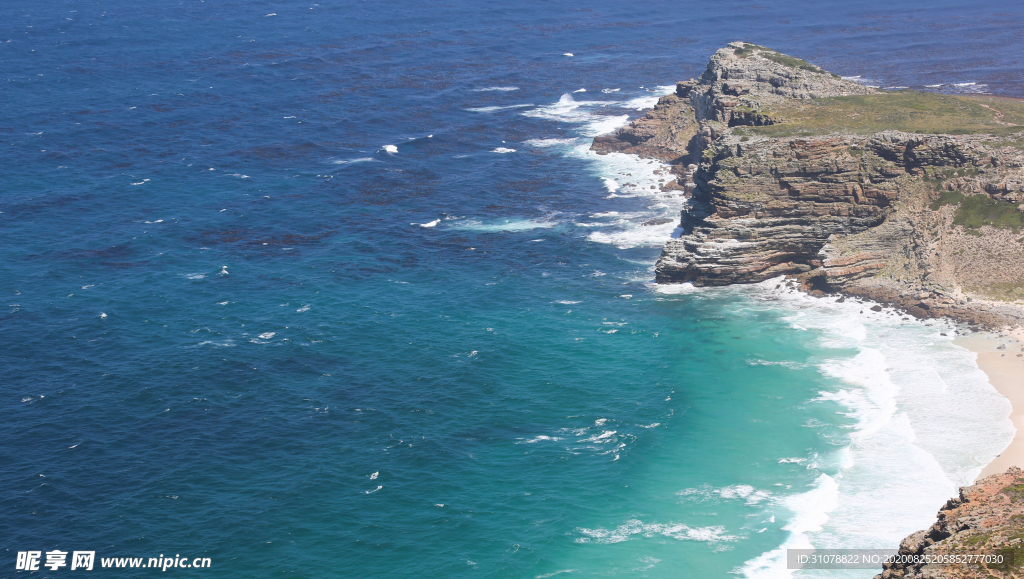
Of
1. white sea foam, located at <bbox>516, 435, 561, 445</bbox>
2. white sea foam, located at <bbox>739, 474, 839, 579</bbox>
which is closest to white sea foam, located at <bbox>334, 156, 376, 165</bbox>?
white sea foam, located at <bbox>516, 435, 561, 445</bbox>

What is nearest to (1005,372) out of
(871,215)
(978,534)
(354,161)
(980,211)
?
(980,211)

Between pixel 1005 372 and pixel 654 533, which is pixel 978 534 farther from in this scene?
pixel 1005 372

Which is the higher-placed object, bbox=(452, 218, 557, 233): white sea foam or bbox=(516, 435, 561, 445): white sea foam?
bbox=(452, 218, 557, 233): white sea foam

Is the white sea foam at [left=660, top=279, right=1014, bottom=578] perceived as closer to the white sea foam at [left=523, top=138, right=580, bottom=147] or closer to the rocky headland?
the rocky headland

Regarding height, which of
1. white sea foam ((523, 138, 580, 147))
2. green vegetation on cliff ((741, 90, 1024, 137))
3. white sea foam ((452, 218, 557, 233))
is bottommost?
white sea foam ((452, 218, 557, 233))

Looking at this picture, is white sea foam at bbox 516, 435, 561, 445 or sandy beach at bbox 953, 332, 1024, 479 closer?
sandy beach at bbox 953, 332, 1024, 479

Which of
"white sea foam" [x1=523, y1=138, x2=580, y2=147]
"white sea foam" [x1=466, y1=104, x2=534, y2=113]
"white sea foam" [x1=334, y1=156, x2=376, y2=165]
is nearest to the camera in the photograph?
"white sea foam" [x1=334, y1=156, x2=376, y2=165]

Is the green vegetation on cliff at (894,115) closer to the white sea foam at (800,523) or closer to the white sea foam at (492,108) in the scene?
the white sea foam at (800,523)
